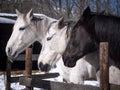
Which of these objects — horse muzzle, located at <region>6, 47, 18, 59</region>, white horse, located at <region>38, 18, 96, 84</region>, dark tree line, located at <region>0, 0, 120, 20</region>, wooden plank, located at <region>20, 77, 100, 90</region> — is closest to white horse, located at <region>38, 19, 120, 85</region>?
white horse, located at <region>38, 18, 96, 84</region>

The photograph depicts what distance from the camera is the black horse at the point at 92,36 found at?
12.5 feet

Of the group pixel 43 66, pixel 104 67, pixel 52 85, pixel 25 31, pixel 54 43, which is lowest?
pixel 52 85

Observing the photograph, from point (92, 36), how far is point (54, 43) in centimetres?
111

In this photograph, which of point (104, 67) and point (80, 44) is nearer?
point (104, 67)

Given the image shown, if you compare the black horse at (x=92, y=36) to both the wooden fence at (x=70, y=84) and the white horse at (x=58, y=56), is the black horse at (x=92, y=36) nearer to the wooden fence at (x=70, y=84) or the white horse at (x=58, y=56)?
the wooden fence at (x=70, y=84)

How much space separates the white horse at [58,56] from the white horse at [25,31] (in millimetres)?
414

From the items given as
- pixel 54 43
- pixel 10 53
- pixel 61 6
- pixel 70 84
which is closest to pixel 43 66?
pixel 54 43

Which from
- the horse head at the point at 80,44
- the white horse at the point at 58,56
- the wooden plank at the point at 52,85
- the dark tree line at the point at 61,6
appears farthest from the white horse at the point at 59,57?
the dark tree line at the point at 61,6

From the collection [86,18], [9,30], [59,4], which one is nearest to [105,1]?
[59,4]

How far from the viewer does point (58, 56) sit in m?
4.88

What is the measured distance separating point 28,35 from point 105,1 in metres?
13.5

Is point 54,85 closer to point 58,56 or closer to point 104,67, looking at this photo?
point 58,56

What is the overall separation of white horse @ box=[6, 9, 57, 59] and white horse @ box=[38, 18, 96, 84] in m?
0.41

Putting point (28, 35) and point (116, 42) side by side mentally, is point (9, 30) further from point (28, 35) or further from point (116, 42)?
point (116, 42)
